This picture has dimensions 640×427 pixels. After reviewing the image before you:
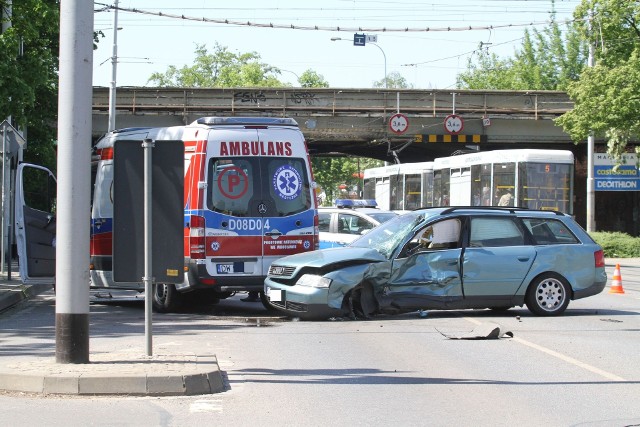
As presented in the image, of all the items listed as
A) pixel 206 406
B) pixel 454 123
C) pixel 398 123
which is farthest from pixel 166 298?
pixel 454 123

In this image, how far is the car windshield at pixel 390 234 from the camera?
1460 cm

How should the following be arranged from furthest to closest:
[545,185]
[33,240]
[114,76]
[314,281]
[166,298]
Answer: [114,76] < [545,185] < [33,240] < [166,298] < [314,281]

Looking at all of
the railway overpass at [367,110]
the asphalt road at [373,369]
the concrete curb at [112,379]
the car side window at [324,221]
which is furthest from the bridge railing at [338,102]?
the concrete curb at [112,379]

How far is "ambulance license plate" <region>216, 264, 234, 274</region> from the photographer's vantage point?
48.3 ft

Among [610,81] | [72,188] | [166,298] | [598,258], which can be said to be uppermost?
[610,81]

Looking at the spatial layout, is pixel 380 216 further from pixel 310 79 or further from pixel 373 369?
pixel 310 79

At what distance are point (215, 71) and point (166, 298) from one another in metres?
111

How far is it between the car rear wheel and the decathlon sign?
27912 millimetres

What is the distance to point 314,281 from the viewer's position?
14.0 metres

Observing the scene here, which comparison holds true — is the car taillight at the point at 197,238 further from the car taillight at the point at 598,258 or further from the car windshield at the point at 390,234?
the car taillight at the point at 598,258

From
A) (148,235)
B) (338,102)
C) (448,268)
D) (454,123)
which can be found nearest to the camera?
(148,235)

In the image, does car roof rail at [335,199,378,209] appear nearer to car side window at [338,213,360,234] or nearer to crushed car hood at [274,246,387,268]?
car side window at [338,213,360,234]

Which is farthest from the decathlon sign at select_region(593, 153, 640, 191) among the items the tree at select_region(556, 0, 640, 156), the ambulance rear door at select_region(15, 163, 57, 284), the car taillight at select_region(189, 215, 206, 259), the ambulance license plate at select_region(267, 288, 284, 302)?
the car taillight at select_region(189, 215, 206, 259)

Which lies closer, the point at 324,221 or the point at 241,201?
the point at 241,201
